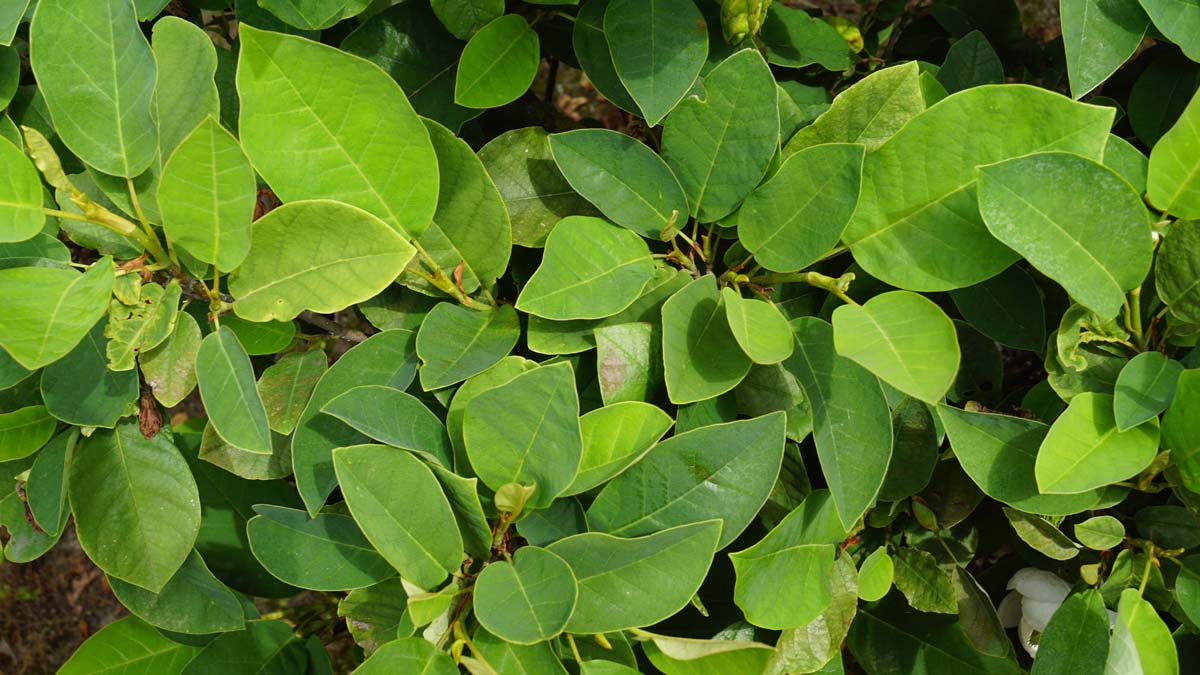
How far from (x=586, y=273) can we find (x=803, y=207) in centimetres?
21

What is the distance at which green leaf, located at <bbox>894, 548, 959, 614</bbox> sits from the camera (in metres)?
0.99

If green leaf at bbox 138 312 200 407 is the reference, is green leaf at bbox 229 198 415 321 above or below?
above

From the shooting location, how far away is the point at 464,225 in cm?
92

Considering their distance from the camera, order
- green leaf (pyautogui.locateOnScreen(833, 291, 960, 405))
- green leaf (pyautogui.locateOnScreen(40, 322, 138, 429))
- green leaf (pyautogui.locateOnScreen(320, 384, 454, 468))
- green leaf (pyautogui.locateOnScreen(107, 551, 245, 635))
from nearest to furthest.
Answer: green leaf (pyautogui.locateOnScreen(833, 291, 960, 405)) < green leaf (pyautogui.locateOnScreen(320, 384, 454, 468)) < green leaf (pyautogui.locateOnScreen(40, 322, 138, 429)) < green leaf (pyautogui.locateOnScreen(107, 551, 245, 635))

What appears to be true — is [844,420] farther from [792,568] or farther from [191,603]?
[191,603]

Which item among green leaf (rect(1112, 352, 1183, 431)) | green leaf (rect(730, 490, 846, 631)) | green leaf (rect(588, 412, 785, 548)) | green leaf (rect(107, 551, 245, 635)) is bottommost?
green leaf (rect(107, 551, 245, 635))

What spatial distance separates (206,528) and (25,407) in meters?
0.28

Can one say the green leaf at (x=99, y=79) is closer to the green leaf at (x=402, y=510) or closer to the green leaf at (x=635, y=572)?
the green leaf at (x=402, y=510)

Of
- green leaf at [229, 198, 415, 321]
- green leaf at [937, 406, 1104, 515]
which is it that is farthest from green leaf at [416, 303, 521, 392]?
green leaf at [937, 406, 1104, 515]

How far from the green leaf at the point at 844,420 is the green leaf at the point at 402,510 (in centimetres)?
34

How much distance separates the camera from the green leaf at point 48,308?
0.74 metres

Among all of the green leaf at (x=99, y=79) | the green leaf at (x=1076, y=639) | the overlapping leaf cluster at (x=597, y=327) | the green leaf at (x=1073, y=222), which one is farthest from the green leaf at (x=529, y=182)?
the green leaf at (x=1076, y=639)

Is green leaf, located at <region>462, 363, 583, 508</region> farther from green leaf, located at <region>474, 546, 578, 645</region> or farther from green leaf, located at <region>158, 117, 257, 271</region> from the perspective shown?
green leaf, located at <region>158, 117, 257, 271</region>

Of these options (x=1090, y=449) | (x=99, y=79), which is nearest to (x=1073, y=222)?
(x=1090, y=449)
